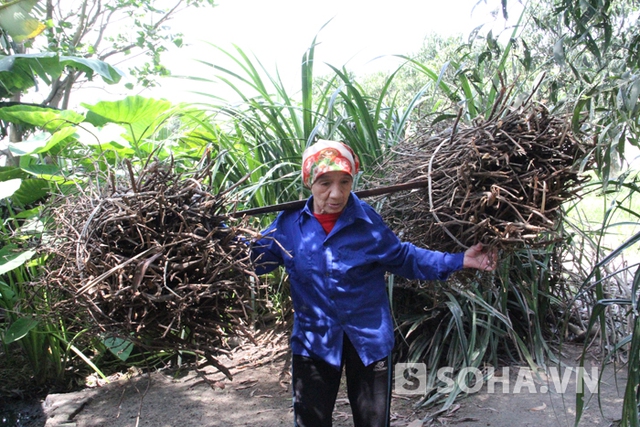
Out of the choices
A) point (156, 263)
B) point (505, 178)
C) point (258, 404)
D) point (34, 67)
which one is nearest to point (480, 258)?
point (505, 178)

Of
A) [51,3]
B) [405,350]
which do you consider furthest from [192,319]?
[51,3]

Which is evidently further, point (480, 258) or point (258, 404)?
point (258, 404)

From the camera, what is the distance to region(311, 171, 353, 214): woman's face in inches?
84.8

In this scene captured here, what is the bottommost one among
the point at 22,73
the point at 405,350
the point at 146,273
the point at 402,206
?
the point at 405,350

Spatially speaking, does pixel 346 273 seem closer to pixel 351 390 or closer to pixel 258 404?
pixel 351 390

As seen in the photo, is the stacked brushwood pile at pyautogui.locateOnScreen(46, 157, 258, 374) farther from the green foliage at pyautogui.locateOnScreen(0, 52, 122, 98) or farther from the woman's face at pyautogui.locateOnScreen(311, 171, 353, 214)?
the green foliage at pyautogui.locateOnScreen(0, 52, 122, 98)

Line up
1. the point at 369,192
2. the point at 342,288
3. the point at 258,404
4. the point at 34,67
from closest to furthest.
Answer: the point at 342,288
the point at 369,192
the point at 258,404
the point at 34,67

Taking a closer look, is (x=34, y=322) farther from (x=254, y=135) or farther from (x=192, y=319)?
(x=192, y=319)

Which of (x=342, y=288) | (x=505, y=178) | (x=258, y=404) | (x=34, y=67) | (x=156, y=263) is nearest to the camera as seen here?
(x=156, y=263)

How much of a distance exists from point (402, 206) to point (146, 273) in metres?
1.16

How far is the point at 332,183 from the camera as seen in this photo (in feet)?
7.10

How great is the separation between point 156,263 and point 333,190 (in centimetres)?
72

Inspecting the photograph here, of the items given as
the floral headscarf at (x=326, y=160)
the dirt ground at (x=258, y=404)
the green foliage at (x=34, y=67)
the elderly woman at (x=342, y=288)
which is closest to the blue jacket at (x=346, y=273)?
the elderly woman at (x=342, y=288)

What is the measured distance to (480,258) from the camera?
2.03 m
